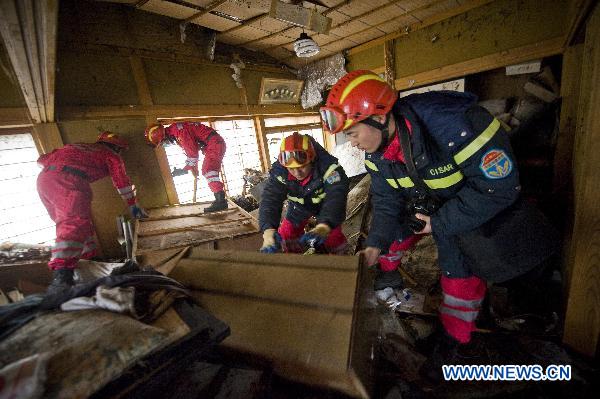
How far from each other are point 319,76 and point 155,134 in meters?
4.46

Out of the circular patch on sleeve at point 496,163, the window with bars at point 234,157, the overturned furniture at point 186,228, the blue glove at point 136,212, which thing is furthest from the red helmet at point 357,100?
the window with bars at point 234,157

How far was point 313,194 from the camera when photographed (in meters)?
2.86

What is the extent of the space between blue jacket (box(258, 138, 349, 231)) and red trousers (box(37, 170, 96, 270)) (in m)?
2.29

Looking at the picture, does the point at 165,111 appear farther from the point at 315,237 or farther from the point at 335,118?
the point at 335,118

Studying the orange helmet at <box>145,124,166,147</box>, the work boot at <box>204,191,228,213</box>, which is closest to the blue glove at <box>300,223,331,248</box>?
the work boot at <box>204,191,228,213</box>

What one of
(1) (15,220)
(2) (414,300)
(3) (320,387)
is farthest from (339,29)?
(1) (15,220)

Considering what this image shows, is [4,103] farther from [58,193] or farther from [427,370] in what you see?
[427,370]

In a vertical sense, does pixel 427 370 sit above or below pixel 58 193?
below

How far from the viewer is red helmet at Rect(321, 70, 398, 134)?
5.14ft

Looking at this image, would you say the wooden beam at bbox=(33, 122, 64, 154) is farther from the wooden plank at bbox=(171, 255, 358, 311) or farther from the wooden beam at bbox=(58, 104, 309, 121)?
the wooden plank at bbox=(171, 255, 358, 311)

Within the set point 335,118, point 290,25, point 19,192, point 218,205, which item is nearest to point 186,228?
point 218,205

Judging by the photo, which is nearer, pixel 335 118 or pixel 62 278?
pixel 335 118

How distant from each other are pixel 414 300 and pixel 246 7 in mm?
4770

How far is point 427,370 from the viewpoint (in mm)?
1846
